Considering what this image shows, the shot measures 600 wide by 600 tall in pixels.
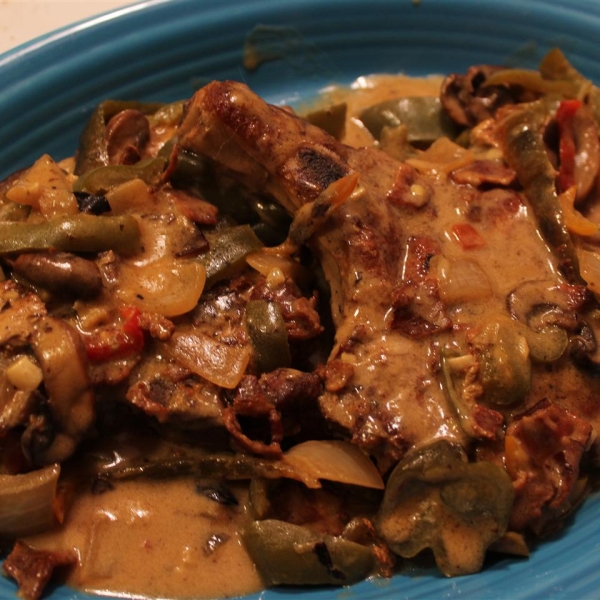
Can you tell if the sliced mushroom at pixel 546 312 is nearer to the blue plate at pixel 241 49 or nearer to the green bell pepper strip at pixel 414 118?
the green bell pepper strip at pixel 414 118

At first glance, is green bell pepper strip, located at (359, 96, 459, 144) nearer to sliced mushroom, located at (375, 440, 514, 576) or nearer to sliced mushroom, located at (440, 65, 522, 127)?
sliced mushroom, located at (440, 65, 522, 127)

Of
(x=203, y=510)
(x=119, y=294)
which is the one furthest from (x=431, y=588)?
(x=119, y=294)

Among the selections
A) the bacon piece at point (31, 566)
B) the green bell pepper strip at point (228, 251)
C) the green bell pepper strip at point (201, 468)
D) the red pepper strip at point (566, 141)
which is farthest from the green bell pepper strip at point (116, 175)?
the red pepper strip at point (566, 141)

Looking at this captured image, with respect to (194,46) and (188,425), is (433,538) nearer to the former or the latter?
(188,425)

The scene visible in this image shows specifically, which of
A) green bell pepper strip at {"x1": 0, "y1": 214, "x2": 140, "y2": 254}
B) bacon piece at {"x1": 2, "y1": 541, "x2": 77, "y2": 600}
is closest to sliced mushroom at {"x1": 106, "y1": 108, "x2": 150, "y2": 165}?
green bell pepper strip at {"x1": 0, "y1": 214, "x2": 140, "y2": 254}

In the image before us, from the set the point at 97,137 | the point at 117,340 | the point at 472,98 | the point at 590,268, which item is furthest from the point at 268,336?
the point at 472,98

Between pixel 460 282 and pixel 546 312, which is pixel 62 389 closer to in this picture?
pixel 460 282
